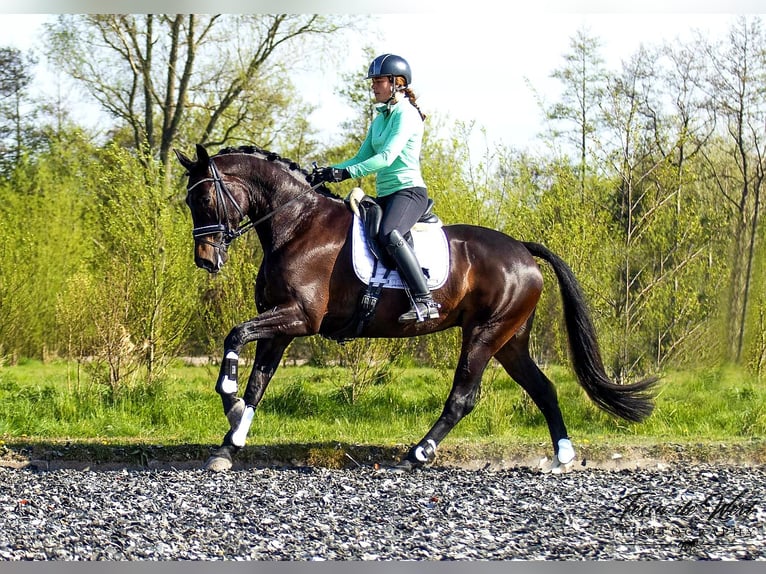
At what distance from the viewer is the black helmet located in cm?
739

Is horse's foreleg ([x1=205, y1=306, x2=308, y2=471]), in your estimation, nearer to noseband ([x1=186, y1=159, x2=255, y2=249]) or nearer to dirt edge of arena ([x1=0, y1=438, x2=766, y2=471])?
dirt edge of arena ([x1=0, y1=438, x2=766, y2=471])

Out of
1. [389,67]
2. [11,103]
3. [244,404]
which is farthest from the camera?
[11,103]

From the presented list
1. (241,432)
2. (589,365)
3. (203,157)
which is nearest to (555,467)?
(589,365)

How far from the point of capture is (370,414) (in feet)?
34.8

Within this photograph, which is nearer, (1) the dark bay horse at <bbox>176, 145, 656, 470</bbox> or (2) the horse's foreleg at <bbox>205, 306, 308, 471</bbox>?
(2) the horse's foreleg at <bbox>205, 306, 308, 471</bbox>

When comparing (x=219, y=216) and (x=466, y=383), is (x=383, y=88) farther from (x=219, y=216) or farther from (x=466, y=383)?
(x=466, y=383)

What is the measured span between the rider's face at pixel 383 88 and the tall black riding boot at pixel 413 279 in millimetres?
1084

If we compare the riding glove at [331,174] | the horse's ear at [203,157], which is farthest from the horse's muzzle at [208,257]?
the riding glove at [331,174]

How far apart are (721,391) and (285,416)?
488cm

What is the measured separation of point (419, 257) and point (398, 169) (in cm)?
73
